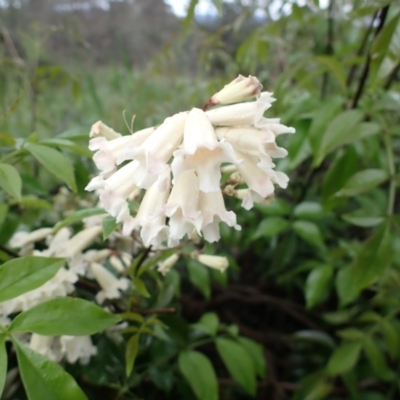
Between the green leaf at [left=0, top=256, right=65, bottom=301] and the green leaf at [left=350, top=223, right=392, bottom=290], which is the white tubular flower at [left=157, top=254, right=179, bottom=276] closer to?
the green leaf at [left=0, top=256, right=65, bottom=301]

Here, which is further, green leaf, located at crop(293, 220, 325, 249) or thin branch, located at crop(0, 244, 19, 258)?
green leaf, located at crop(293, 220, 325, 249)

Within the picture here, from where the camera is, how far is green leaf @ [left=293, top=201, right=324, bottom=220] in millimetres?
1073

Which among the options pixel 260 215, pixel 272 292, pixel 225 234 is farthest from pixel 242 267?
pixel 225 234

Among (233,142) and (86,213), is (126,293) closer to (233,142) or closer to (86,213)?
(86,213)

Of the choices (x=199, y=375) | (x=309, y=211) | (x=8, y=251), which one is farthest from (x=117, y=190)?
(x=309, y=211)

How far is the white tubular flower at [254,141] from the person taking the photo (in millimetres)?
468

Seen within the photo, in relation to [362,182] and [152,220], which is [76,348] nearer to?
[152,220]

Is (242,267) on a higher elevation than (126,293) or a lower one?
lower

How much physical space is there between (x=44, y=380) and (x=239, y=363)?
50 centimetres

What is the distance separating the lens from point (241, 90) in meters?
0.49

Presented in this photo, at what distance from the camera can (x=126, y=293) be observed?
2.52 ft

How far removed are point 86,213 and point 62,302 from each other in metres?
0.14

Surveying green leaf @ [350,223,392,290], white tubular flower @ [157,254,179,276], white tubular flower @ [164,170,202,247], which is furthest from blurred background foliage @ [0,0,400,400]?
white tubular flower @ [164,170,202,247]

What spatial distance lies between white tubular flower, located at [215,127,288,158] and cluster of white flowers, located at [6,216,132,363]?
327 mm
